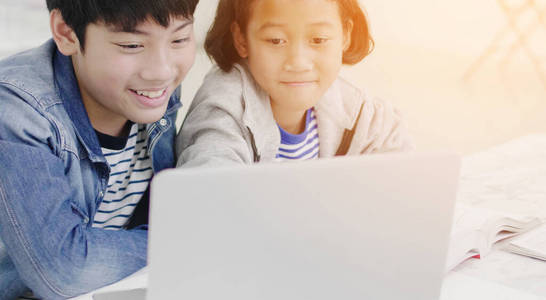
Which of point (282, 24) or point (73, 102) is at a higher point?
point (282, 24)

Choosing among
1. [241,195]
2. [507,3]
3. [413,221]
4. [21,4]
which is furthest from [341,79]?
[507,3]

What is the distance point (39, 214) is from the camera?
777 mm

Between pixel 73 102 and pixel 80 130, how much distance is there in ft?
0.14

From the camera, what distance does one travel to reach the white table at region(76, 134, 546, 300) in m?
0.82

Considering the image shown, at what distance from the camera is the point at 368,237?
58 centimetres

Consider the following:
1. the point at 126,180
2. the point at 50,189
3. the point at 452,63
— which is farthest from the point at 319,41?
the point at 452,63

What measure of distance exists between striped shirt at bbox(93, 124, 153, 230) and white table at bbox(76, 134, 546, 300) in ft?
0.63

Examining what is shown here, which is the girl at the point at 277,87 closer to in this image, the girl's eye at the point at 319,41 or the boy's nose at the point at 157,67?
the girl's eye at the point at 319,41

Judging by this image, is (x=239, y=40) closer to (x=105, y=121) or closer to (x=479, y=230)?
(x=105, y=121)

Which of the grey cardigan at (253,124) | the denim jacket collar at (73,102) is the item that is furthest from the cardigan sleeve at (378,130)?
the denim jacket collar at (73,102)

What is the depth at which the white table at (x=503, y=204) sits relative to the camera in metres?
0.82

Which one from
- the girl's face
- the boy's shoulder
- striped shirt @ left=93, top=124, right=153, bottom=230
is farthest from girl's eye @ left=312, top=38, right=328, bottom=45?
the boy's shoulder

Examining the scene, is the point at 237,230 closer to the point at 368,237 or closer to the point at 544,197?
the point at 368,237

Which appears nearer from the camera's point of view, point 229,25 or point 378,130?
point 229,25
